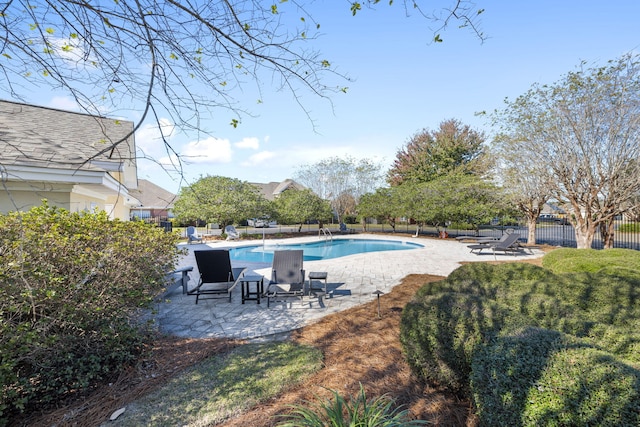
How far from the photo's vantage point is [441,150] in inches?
1253

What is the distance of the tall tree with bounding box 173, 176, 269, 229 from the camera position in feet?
72.3

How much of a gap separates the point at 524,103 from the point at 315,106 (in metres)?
12.2

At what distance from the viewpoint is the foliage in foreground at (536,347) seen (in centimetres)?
172

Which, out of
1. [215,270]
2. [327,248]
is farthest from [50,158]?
[327,248]

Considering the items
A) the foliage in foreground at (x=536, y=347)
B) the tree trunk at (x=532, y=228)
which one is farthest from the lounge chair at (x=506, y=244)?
the foliage in foreground at (x=536, y=347)

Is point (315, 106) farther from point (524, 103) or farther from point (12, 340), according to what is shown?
point (524, 103)

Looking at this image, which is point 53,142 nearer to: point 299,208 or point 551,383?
point 551,383

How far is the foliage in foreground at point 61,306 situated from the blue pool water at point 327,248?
11.6m

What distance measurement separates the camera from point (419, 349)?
315 cm

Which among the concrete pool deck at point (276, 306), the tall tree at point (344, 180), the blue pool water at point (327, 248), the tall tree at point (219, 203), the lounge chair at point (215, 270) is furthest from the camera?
the tall tree at point (344, 180)

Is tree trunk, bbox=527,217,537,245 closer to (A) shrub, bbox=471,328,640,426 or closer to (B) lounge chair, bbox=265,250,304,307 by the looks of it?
(B) lounge chair, bbox=265,250,304,307

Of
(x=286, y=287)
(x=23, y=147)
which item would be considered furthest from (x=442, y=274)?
(x=23, y=147)

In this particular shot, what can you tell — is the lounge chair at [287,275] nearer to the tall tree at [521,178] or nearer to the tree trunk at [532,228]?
the tall tree at [521,178]

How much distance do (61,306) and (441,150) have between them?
3381cm
